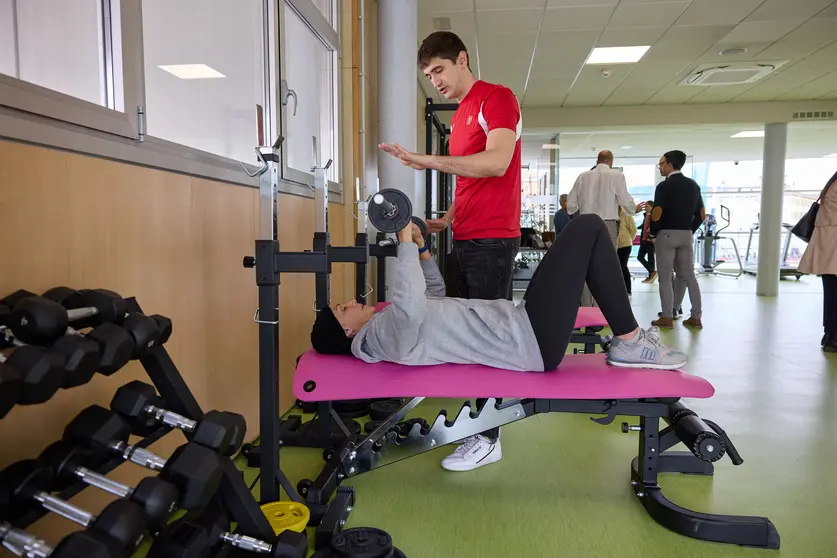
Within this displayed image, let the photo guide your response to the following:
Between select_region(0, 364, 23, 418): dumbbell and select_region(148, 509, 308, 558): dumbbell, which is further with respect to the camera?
select_region(148, 509, 308, 558): dumbbell

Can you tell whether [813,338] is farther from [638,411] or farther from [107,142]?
[107,142]

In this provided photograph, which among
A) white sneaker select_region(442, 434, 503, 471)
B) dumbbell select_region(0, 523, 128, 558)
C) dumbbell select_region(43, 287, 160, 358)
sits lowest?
white sneaker select_region(442, 434, 503, 471)

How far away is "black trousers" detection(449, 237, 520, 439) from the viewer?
7.20 feet

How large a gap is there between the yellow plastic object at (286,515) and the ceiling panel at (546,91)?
6.25m

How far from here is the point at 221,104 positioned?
2193 millimetres

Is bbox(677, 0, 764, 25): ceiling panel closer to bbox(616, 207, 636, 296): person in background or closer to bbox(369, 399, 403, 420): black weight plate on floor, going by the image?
bbox(616, 207, 636, 296): person in background

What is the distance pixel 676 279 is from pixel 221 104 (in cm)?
432

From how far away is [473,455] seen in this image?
211cm

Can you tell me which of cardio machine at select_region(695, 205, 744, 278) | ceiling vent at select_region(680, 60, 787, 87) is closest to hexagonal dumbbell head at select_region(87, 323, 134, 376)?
ceiling vent at select_region(680, 60, 787, 87)

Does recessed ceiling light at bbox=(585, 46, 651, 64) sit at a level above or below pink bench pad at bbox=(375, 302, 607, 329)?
above

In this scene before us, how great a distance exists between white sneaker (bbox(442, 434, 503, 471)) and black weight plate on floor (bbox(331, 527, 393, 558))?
2.12 ft

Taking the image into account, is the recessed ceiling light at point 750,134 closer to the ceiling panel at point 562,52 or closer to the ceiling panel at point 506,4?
the ceiling panel at point 562,52

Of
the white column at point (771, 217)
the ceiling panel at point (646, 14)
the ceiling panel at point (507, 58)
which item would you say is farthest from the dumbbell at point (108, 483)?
the white column at point (771, 217)

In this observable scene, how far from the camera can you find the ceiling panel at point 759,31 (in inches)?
197
